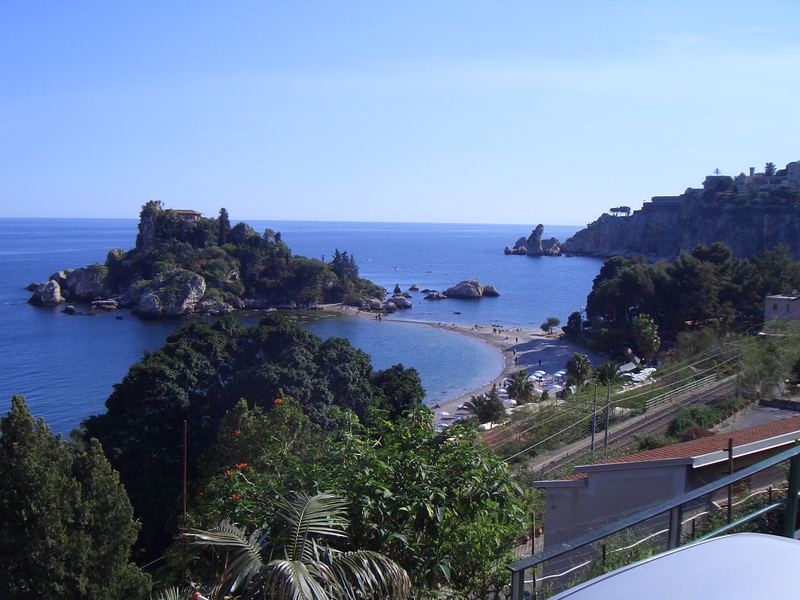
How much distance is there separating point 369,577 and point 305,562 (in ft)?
1.01

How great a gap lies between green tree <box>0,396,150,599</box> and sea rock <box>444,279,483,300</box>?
223ft

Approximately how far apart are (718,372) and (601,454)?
5.92 meters

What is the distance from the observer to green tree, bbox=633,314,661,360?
35.1 m

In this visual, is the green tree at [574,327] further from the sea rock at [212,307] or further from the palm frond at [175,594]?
the palm frond at [175,594]

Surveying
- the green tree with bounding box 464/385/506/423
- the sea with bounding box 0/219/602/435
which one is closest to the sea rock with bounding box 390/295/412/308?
the sea with bounding box 0/219/602/435

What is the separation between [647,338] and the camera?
35.2m

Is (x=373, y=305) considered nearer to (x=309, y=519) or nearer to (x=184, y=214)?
(x=184, y=214)

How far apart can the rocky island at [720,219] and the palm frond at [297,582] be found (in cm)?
7425

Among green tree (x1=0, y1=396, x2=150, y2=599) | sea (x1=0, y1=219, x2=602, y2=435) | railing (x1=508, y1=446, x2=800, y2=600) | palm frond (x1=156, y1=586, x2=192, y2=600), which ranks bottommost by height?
sea (x1=0, y1=219, x2=602, y2=435)

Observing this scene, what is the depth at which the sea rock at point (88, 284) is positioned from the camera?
66188 mm

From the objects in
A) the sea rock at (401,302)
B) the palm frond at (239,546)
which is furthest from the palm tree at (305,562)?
the sea rock at (401,302)

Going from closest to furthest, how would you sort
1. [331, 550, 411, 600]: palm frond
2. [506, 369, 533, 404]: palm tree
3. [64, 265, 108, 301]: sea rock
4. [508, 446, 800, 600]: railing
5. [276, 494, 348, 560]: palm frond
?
1. [508, 446, 800, 600]: railing
2. [331, 550, 411, 600]: palm frond
3. [276, 494, 348, 560]: palm frond
4. [506, 369, 533, 404]: palm tree
5. [64, 265, 108, 301]: sea rock

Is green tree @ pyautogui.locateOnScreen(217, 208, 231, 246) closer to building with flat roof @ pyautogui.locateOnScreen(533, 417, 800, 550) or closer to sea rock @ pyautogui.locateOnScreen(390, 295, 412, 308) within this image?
sea rock @ pyautogui.locateOnScreen(390, 295, 412, 308)

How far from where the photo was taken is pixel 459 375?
128 ft
